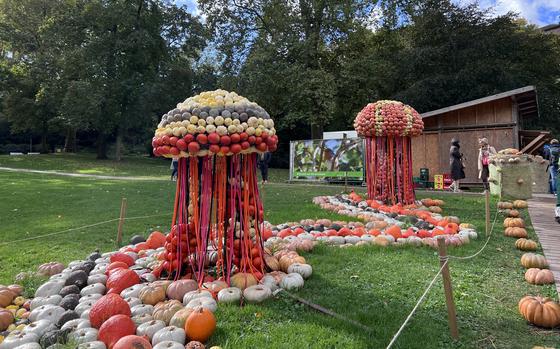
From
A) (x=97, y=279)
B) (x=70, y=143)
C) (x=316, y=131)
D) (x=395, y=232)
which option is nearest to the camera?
(x=97, y=279)

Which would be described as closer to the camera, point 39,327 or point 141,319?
point 39,327

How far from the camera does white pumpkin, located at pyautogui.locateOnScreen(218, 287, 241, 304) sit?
3.78m

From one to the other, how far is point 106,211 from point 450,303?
8579 millimetres

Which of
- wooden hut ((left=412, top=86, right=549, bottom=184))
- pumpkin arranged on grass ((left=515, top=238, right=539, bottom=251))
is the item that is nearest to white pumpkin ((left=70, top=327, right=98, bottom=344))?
pumpkin arranged on grass ((left=515, top=238, right=539, bottom=251))

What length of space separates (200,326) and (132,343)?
0.49m

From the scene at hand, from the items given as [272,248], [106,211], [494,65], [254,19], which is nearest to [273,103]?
[254,19]

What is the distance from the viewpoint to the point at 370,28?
28469 mm

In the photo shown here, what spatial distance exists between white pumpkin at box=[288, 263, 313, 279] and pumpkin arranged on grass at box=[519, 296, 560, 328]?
6.71 feet

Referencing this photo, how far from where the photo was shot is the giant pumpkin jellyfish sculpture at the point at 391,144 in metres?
9.62

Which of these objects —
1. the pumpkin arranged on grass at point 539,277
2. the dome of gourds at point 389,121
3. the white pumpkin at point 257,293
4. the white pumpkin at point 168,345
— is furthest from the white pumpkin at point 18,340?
the dome of gourds at point 389,121

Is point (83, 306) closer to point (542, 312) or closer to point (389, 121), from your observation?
point (542, 312)

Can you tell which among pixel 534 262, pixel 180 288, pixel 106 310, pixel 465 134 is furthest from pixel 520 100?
pixel 106 310

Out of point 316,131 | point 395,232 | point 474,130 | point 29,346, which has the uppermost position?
point 316,131

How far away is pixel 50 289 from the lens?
3988mm
